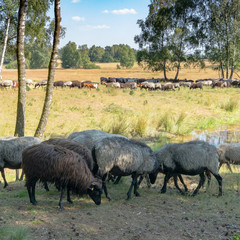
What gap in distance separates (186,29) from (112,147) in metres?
41.0

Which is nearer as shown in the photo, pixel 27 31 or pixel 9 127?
pixel 9 127

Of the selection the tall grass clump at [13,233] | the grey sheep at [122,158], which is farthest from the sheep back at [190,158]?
the tall grass clump at [13,233]

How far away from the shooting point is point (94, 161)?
25.3 ft

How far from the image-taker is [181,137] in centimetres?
1695

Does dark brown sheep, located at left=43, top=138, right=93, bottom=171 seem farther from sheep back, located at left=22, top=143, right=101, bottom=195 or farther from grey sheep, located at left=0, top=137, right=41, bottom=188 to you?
grey sheep, located at left=0, top=137, right=41, bottom=188

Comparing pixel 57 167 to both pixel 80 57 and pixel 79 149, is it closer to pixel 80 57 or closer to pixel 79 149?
pixel 79 149

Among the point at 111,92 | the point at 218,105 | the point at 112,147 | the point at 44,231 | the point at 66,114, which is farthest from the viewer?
the point at 111,92

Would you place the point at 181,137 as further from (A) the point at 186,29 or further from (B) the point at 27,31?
(A) the point at 186,29

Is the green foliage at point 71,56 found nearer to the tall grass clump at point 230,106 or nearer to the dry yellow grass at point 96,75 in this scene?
the dry yellow grass at point 96,75

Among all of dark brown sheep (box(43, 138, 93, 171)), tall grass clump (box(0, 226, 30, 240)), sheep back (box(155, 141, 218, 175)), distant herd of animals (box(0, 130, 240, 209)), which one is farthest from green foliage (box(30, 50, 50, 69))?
tall grass clump (box(0, 226, 30, 240))

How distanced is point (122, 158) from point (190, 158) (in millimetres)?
1699

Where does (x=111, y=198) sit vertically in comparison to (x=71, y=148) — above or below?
below

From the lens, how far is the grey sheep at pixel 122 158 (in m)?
7.39

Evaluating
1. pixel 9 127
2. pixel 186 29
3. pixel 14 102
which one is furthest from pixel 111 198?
pixel 186 29
